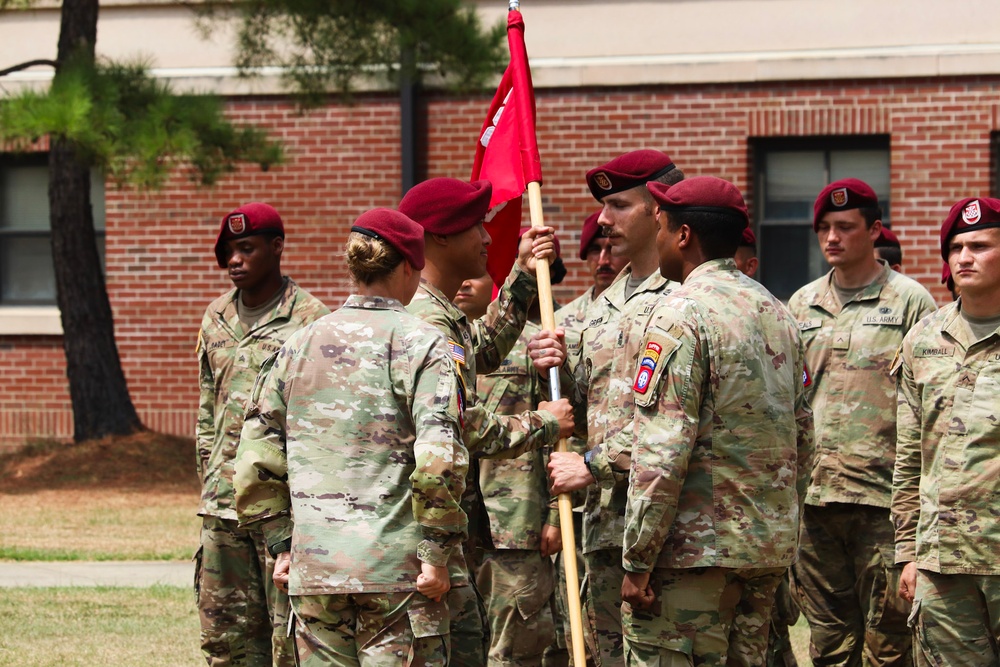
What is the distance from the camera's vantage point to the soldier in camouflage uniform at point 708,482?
14.5 ft

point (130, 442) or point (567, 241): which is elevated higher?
point (567, 241)

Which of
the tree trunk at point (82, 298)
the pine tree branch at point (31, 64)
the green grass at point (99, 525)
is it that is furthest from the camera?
the tree trunk at point (82, 298)

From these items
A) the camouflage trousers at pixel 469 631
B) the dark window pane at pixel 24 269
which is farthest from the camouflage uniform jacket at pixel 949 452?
the dark window pane at pixel 24 269

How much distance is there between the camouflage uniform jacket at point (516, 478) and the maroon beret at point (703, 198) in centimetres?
177

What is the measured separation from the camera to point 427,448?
13.6 feet

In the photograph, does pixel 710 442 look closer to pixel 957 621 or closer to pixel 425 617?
pixel 425 617

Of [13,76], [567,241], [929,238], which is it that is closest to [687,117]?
[567,241]

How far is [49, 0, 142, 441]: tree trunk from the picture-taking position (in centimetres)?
1335

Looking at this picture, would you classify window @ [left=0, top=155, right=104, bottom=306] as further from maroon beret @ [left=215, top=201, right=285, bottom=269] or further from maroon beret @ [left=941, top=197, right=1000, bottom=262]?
maroon beret @ [left=941, top=197, right=1000, bottom=262]

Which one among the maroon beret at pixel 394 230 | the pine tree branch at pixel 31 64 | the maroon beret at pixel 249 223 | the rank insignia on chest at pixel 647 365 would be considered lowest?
the rank insignia on chest at pixel 647 365

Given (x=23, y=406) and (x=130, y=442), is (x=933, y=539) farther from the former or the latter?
(x=23, y=406)

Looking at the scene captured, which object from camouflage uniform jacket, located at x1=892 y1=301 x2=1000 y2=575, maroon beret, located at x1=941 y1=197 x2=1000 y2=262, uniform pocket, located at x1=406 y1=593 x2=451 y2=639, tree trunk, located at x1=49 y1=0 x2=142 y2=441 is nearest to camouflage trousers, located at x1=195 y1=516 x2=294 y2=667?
uniform pocket, located at x1=406 y1=593 x2=451 y2=639

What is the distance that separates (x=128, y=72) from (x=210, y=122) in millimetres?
807

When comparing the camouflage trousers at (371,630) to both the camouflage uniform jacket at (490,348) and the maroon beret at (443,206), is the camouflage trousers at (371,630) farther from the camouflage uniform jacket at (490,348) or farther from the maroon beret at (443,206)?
the maroon beret at (443,206)
